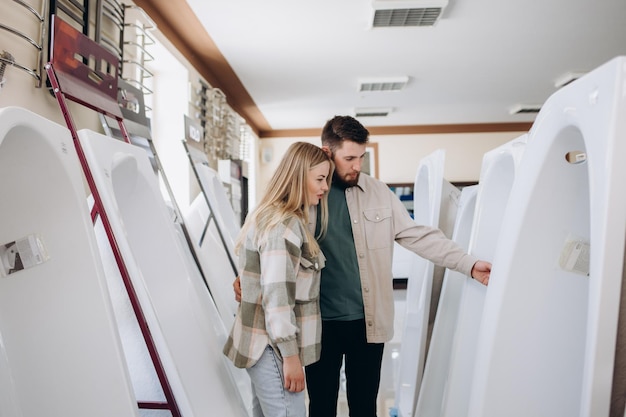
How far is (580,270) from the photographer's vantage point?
81cm

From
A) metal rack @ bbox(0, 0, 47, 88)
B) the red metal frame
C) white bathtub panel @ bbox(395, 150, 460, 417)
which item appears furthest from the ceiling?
the red metal frame

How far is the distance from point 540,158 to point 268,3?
2854 mm

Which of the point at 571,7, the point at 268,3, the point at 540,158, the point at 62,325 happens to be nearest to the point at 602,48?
the point at 571,7

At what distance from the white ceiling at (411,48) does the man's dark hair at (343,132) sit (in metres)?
1.88

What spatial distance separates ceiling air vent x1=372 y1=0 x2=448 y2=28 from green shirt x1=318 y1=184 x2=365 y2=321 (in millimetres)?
2131

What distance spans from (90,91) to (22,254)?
0.78 meters

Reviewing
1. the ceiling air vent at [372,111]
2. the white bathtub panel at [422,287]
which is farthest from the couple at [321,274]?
the ceiling air vent at [372,111]

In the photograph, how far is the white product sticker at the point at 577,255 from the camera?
31.9 inches

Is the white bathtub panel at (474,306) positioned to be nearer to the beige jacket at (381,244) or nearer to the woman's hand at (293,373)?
the beige jacket at (381,244)

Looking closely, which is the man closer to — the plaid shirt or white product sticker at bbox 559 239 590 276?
the plaid shirt

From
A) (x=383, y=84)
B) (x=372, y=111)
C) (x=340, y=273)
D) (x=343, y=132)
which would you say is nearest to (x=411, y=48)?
(x=383, y=84)

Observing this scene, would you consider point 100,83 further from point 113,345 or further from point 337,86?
point 337,86

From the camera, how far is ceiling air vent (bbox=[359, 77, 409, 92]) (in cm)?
491

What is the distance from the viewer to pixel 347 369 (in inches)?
64.8
